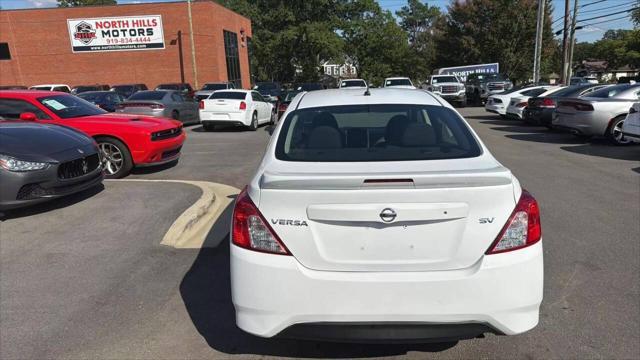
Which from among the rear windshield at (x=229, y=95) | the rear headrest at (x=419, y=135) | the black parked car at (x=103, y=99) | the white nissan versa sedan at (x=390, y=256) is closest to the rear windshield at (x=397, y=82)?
the rear windshield at (x=229, y=95)

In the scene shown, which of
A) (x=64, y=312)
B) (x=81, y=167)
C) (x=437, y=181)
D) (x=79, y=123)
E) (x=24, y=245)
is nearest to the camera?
(x=437, y=181)

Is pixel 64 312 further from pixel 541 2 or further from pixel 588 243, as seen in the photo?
pixel 541 2

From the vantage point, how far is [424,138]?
3.40m

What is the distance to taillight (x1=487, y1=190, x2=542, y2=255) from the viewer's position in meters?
2.54

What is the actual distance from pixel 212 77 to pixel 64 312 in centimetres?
3494

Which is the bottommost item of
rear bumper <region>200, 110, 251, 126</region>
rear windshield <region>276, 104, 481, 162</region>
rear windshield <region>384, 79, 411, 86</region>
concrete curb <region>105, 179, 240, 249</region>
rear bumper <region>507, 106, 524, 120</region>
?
rear bumper <region>507, 106, 524, 120</region>

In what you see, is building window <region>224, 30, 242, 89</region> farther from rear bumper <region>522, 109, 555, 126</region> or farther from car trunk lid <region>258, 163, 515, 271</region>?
car trunk lid <region>258, 163, 515, 271</region>

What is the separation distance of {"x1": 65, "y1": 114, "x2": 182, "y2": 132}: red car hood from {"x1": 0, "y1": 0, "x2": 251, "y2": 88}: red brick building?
28626 millimetres

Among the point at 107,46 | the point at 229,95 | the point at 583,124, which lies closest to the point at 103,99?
the point at 229,95

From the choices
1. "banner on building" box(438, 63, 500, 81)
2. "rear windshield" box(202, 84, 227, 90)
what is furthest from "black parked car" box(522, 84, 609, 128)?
"banner on building" box(438, 63, 500, 81)

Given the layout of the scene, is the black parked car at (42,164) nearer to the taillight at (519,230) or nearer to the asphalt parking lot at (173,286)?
the asphalt parking lot at (173,286)

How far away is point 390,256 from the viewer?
2539mm

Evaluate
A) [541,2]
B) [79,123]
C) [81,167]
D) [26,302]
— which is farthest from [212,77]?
[26,302]

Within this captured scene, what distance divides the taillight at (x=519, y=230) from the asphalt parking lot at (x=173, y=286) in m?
0.90
